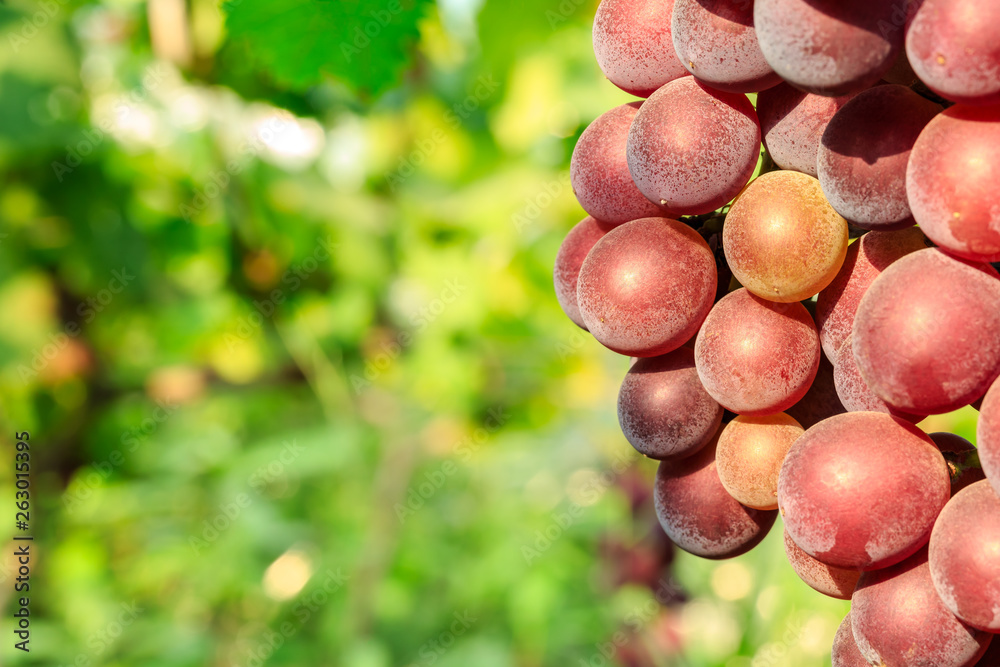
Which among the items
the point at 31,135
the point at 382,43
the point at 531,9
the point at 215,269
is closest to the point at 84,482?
the point at 215,269

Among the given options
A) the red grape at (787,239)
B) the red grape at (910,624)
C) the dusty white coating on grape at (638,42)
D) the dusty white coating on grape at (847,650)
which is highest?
the dusty white coating on grape at (638,42)

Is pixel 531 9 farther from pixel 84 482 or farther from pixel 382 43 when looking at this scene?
pixel 84 482

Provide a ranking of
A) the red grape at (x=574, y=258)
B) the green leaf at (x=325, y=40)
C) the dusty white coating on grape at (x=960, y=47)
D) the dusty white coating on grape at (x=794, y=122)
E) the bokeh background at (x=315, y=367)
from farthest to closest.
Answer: the bokeh background at (x=315, y=367), the green leaf at (x=325, y=40), the red grape at (x=574, y=258), the dusty white coating on grape at (x=794, y=122), the dusty white coating on grape at (x=960, y=47)

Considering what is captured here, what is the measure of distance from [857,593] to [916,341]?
15cm

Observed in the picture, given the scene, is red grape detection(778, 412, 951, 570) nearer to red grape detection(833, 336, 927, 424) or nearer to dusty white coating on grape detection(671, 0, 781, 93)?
red grape detection(833, 336, 927, 424)

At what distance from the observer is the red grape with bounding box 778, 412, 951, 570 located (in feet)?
1.19

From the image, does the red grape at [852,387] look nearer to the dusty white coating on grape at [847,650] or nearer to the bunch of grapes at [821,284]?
the bunch of grapes at [821,284]

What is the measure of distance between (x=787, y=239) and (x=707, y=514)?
187 millimetres

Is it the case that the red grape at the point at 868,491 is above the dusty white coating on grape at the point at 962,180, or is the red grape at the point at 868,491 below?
below

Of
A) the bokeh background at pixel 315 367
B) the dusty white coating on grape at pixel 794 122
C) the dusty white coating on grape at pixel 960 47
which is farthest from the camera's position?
the bokeh background at pixel 315 367

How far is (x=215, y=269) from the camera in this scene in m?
1.93

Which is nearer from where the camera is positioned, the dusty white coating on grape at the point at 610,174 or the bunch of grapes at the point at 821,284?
the bunch of grapes at the point at 821,284

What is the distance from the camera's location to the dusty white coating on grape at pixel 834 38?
319mm

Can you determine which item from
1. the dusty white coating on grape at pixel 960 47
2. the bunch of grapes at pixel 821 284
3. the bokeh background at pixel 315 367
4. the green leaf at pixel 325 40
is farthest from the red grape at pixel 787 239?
the bokeh background at pixel 315 367
